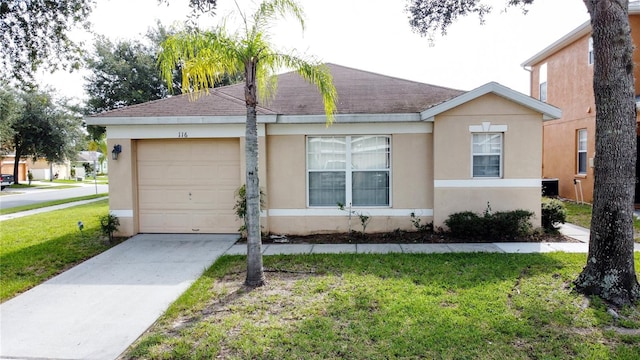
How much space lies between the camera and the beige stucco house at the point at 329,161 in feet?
29.4

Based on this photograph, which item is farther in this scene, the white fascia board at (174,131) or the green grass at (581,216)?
the green grass at (581,216)

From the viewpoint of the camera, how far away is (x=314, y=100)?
10195 mm

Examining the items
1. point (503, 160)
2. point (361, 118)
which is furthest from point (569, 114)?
point (361, 118)

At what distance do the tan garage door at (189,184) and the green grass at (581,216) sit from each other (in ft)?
30.8

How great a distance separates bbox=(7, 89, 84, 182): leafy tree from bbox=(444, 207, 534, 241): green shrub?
107 ft

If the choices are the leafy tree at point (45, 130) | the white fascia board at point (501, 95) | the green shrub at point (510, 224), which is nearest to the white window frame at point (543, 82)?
the white fascia board at point (501, 95)

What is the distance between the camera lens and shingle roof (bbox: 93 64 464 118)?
9.29m

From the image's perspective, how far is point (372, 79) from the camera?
460 inches

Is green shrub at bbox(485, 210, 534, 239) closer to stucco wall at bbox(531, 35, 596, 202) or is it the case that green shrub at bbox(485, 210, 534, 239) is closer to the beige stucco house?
the beige stucco house

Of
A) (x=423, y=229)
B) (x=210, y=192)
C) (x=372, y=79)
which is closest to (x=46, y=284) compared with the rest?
(x=210, y=192)

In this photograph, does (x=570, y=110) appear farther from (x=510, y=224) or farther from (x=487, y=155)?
(x=510, y=224)

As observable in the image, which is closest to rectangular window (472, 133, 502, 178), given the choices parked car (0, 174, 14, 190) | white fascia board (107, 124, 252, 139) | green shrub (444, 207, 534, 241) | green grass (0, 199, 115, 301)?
green shrub (444, 207, 534, 241)

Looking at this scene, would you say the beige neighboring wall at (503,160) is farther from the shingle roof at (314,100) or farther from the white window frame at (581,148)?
the white window frame at (581,148)

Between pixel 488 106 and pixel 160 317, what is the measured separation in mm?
7982
